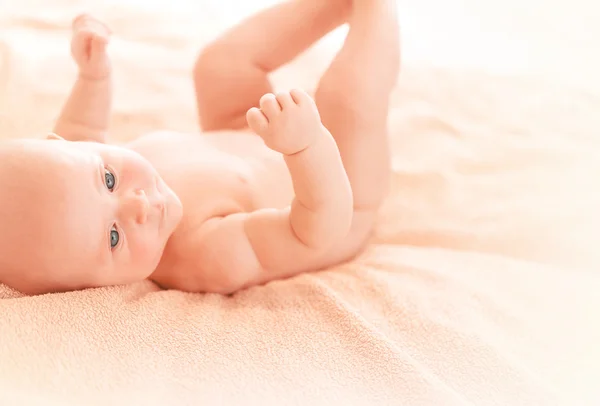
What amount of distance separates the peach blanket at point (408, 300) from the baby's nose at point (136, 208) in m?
0.10

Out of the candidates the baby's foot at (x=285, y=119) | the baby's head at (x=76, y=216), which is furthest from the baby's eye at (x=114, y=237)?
the baby's foot at (x=285, y=119)

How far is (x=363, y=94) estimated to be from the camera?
3.30 feet

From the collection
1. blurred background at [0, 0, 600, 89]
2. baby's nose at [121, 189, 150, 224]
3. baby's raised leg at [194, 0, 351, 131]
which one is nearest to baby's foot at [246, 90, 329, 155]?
baby's nose at [121, 189, 150, 224]

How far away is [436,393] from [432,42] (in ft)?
3.61

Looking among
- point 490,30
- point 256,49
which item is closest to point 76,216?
point 256,49

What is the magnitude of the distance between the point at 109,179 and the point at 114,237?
8 cm

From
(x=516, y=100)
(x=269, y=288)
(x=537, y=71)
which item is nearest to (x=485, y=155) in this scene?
(x=516, y=100)

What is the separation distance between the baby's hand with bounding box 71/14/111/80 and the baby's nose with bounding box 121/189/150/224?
0.34 metres

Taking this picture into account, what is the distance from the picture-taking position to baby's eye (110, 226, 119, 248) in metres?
0.87

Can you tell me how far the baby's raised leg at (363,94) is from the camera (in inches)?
39.7

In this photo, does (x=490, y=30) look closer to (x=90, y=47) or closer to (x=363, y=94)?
(x=363, y=94)

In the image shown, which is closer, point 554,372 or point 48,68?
point 554,372

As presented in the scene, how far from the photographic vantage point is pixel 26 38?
158cm

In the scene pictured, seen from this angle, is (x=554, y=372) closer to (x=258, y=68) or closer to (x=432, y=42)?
(x=258, y=68)
